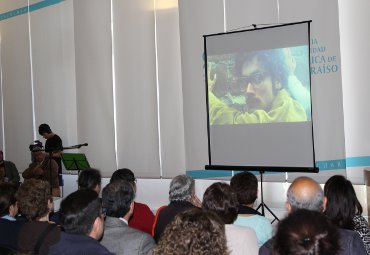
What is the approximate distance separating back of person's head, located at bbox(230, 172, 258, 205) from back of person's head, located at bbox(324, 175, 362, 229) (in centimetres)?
91

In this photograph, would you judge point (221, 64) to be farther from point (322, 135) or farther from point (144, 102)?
point (144, 102)

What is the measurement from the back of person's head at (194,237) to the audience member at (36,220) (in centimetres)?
137

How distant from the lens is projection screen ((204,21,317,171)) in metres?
6.41

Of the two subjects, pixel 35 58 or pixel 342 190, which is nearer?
pixel 342 190

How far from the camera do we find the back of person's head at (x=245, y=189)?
3.96 metres

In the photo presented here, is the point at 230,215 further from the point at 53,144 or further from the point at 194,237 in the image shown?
the point at 53,144

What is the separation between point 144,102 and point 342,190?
6.06m

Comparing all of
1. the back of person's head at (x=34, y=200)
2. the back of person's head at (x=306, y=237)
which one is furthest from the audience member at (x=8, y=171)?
the back of person's head at (x=306, y=237)

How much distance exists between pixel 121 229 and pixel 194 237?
1.17 m

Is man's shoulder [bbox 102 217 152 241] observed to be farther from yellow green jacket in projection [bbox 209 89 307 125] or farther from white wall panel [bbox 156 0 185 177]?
white wall panel [bbox 156 0 185 177]

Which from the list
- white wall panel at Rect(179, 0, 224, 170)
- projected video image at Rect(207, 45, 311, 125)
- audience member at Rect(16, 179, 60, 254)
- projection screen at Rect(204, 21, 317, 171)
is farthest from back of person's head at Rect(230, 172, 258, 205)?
white wall panel at Rect(179, 0, 224, 170)

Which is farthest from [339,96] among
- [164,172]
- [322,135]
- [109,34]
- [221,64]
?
[109,34]

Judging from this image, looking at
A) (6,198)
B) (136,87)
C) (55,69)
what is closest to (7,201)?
(6,198)

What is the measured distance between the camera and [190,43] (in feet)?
26.2
